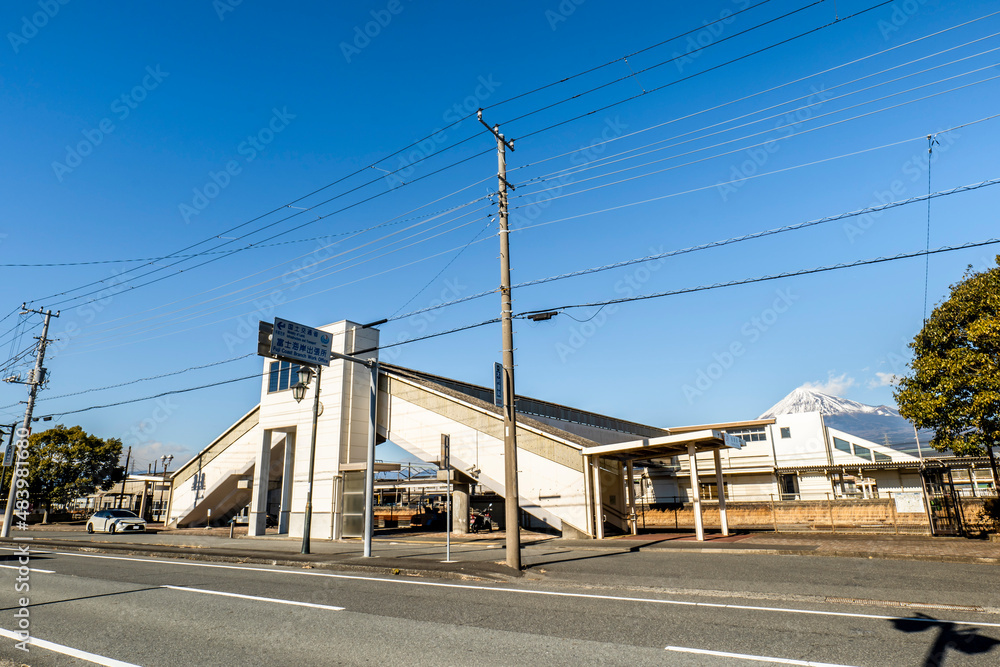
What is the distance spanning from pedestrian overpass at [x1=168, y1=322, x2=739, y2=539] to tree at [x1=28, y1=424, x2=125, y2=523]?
13.9 meters

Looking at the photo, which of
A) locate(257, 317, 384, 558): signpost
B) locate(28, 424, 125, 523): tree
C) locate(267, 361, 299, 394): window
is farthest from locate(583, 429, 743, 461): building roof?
locate(28, 424, 125, 523): tree

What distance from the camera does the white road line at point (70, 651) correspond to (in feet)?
19.1

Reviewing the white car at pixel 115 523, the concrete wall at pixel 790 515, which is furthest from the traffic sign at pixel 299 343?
the white car at pixel 115 523

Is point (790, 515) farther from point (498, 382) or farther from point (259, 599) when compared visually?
point (259, 599)

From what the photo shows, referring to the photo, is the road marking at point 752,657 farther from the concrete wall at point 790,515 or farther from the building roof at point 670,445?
the concrete wall at point 790,515

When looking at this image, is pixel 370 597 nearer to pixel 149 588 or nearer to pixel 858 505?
pixel 149 588

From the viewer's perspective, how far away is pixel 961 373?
58.4 ft

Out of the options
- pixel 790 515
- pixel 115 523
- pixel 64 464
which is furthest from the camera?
pixel 64 464

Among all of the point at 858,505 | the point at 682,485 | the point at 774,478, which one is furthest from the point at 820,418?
the point at 858,505

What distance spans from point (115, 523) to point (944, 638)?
129 ft

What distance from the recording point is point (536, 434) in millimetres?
23859

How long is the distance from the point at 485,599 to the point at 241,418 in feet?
102

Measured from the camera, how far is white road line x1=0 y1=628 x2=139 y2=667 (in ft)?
19.1

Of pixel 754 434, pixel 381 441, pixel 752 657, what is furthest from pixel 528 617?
pixel 754 434
